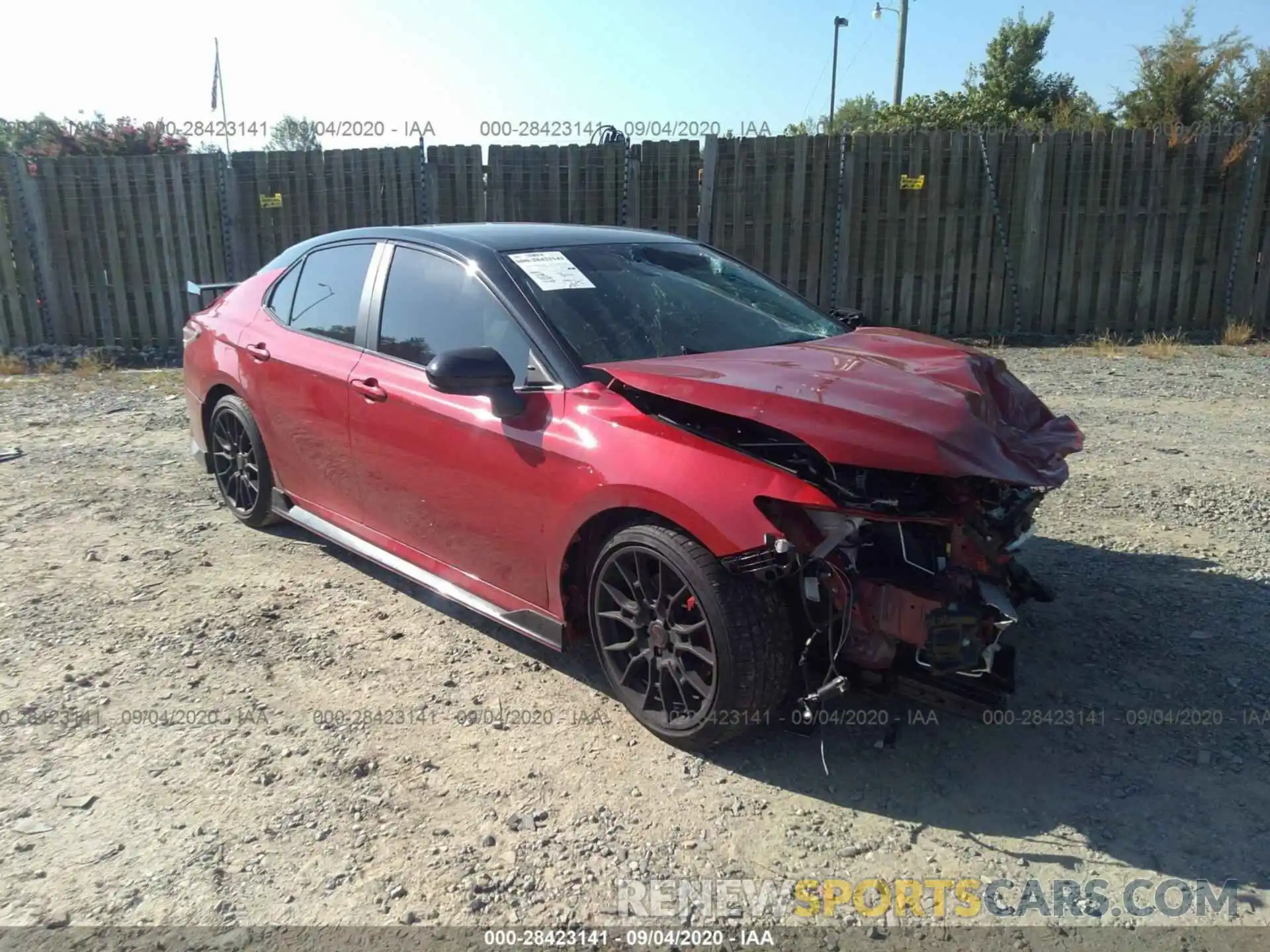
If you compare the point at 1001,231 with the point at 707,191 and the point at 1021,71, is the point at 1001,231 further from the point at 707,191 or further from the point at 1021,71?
the point at 1021,71

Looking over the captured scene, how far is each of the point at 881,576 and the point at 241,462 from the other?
382 cm

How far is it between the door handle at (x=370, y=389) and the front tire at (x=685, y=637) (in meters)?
1.36

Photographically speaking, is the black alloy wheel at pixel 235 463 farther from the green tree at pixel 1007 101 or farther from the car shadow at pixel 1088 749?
the green tree at pixel 1007 101

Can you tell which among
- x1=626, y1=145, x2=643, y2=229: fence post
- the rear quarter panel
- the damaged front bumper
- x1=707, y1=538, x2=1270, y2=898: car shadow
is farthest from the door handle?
x1=626, y1=145, x2=643, y2=229: fence post

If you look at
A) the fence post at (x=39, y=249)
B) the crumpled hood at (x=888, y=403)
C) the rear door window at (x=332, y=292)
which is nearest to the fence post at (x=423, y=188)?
the fence post at (x=39, y=249)

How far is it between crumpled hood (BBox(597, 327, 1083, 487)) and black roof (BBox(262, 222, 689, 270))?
37.4 inches

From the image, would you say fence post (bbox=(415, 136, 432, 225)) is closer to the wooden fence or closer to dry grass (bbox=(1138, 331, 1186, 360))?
the wooden fence

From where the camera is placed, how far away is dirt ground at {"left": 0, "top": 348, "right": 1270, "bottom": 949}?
109 inches

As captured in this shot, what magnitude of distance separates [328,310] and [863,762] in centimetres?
324

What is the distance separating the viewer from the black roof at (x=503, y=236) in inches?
163

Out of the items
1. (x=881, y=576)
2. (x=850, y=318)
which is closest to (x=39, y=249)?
(x=850, y=318)

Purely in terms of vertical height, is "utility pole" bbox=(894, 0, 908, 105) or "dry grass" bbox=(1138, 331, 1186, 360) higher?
"utility pole" bbox=(894, 0, 908, 105)

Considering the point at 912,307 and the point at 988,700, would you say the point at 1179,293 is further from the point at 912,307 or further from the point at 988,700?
the point at 988,700

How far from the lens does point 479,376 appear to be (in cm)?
345
